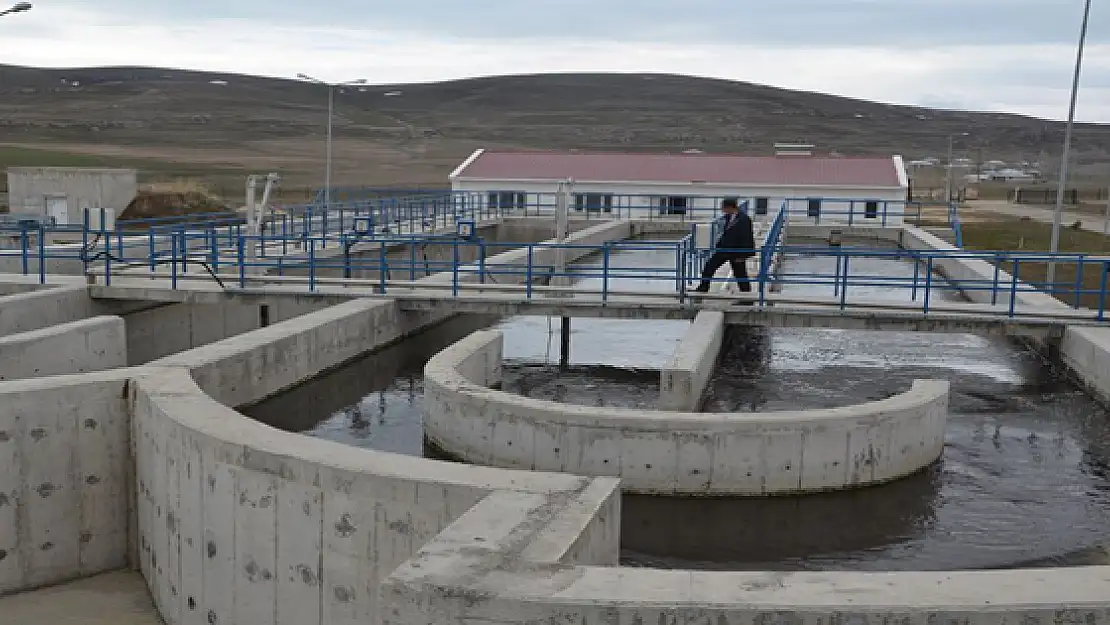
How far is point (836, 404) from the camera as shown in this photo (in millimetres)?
14648

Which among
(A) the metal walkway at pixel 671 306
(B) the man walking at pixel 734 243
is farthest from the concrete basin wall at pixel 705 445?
(B) the man walking at pixel 734 243

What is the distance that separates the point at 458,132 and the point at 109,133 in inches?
1871

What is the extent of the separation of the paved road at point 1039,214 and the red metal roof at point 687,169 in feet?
46.1

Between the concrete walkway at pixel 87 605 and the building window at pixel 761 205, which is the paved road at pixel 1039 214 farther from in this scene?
the concrete walkway at pixel 87 605

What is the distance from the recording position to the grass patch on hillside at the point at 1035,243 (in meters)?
32.1

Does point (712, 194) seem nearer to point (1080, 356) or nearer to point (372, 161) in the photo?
point (1080, 356)

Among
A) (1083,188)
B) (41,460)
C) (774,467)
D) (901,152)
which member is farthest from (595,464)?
(901,152)

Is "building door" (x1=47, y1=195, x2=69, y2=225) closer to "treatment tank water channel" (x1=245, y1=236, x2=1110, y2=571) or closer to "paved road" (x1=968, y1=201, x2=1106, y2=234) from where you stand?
"treatment tank water channel" (x1=245, y1=236, x2=1110, y2=571)

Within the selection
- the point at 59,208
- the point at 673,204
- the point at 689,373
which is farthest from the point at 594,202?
the point at 689,373

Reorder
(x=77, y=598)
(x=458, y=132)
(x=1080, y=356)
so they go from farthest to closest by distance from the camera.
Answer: (x=458, y=132) < (x=1080, y=356) < (x=77, y=598)

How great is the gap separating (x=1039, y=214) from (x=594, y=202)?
107ft

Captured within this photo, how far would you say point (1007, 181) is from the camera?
111812 millimetres

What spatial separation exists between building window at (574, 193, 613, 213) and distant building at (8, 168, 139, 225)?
1547 centimetres

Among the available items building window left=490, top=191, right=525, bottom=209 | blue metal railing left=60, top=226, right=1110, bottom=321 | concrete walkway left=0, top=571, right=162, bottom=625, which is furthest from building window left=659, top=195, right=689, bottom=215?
concrete walkway left=0, top=571, right=162, bottom=625
